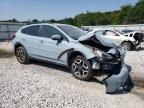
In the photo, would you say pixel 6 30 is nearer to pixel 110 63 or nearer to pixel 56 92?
pixel 110 63

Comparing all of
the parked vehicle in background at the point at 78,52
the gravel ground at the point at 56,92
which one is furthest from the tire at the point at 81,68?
the gravel ground at the point at 56,92

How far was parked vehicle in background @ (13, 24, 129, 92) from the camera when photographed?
834 centimetres

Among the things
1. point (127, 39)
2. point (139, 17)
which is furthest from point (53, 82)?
point (139, 17)

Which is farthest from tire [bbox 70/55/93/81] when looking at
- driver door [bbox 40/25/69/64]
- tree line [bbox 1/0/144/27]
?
tree line [bbox 1/0/144/27]

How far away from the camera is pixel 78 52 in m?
8.84

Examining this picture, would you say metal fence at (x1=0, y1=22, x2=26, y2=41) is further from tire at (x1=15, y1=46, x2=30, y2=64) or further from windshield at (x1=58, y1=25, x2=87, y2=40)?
windshield at (x1=58, y1=25, x2=87, y2=40)

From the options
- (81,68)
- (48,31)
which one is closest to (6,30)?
(48,31)

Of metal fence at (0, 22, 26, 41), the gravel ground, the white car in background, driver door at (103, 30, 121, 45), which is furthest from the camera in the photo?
metal fence at (0, 22, 26, 41)

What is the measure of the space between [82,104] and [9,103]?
5.03 feet

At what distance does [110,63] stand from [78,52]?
1.02m

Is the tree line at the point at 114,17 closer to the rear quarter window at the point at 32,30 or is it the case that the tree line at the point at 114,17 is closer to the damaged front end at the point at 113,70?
the rear quarter window at the point at 32,30

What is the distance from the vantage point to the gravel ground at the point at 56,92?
6.37 m

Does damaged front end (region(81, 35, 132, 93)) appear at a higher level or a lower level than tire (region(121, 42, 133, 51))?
higher

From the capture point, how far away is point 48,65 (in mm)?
10938
